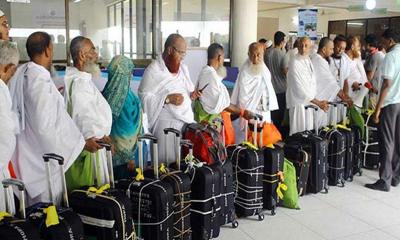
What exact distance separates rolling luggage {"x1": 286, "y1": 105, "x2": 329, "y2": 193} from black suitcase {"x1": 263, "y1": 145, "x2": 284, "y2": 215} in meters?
0.40

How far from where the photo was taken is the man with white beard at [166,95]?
3188 millimetres

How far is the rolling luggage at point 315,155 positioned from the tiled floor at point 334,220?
109mm

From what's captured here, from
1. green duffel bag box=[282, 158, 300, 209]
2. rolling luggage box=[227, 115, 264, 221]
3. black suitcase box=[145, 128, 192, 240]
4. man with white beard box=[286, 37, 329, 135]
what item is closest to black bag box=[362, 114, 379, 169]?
man with white beard box=[286, 37, 329, 135]

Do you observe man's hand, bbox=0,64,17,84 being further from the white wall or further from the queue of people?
the white wall

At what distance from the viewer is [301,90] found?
425 cm

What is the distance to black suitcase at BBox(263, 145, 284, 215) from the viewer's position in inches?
138

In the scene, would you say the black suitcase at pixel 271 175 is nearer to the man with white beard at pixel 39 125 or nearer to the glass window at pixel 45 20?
the man with white beard at pixel 39 125

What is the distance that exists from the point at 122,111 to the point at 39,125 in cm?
64

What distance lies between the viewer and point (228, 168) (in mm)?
3148

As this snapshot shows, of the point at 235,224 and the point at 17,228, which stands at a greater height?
the point at 17,228

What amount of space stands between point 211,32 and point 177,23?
60cm

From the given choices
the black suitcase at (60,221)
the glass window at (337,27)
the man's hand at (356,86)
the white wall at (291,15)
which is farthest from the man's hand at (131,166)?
the glass window at (337,27)

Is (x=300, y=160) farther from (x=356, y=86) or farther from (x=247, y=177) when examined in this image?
(x=356, y=86)

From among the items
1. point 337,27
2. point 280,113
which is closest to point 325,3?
point 337,27
